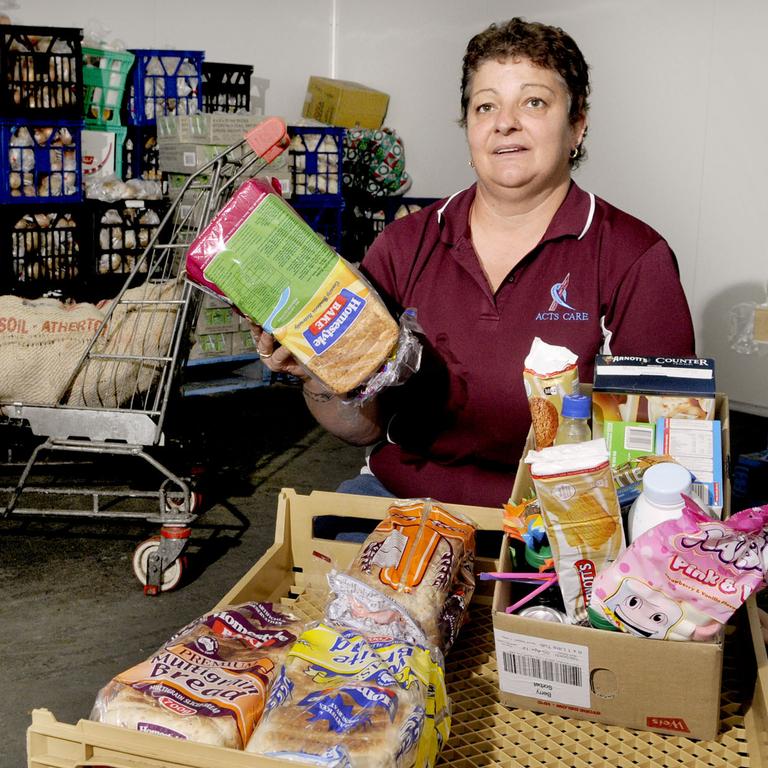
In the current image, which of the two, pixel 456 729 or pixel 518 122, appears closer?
pixel 456 729

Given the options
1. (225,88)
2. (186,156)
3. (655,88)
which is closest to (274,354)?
(186,156)

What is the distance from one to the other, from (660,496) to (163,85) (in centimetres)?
490

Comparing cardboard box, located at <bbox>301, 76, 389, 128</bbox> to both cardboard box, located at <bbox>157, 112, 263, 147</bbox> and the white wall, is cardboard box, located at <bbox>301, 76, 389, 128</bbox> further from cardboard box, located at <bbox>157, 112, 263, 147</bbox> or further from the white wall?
cardboard box, located at <bbox>157, 112, 263, 147</bbox>

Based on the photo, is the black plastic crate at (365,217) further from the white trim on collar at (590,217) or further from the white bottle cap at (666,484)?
the white bottle cap at (666,484)

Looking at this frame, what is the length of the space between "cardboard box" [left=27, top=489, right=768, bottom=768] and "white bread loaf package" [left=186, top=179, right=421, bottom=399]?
0.26 meters

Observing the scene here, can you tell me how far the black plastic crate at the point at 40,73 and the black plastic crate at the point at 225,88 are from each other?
1373mm

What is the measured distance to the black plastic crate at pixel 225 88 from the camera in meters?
5.96

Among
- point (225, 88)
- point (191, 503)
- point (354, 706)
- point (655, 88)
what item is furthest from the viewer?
point (225, 88)

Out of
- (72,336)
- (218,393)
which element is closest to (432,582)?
(72,336)

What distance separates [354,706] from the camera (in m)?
1.00

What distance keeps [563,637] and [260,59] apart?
6.31 meters

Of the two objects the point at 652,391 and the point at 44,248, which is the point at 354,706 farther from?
the point at 44,248

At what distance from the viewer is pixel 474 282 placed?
195 cm

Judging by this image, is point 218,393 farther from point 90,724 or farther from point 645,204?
point 90,724
